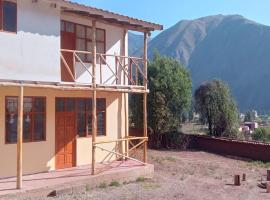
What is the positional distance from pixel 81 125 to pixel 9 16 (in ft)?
19.7

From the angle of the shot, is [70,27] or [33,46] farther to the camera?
[70,27]

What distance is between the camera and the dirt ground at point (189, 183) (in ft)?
47.3

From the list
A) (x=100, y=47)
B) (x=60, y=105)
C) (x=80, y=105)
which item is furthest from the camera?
(x=100, y=47)

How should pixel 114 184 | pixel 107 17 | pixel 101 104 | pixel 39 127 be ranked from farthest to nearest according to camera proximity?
pixel 101 104, pixel 39 127, pixel 107 17, pixel 114 184

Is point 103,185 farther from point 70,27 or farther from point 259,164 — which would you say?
point 259,164

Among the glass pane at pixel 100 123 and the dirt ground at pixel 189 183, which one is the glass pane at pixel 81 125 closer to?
the glass pane at pixel 100 123

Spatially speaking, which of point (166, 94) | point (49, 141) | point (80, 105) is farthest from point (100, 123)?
point (166, 94)

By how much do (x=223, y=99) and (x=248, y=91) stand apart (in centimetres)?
12522

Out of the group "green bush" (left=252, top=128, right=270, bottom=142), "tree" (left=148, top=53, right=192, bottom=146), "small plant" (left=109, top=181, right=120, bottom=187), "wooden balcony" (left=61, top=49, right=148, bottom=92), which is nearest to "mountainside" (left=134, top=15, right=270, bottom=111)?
"green bush" (left=252, top=128, right=270, bottom=142)

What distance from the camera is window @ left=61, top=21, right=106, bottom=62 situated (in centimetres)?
1789

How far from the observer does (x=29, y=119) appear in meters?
16.3

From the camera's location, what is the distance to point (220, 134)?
33.1 metres

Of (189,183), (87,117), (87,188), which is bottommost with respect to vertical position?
(189,183)

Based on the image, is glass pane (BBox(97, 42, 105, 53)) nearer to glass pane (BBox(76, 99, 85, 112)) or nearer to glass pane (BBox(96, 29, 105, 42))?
glass pane (BBox(96, 29, 105, 42))
